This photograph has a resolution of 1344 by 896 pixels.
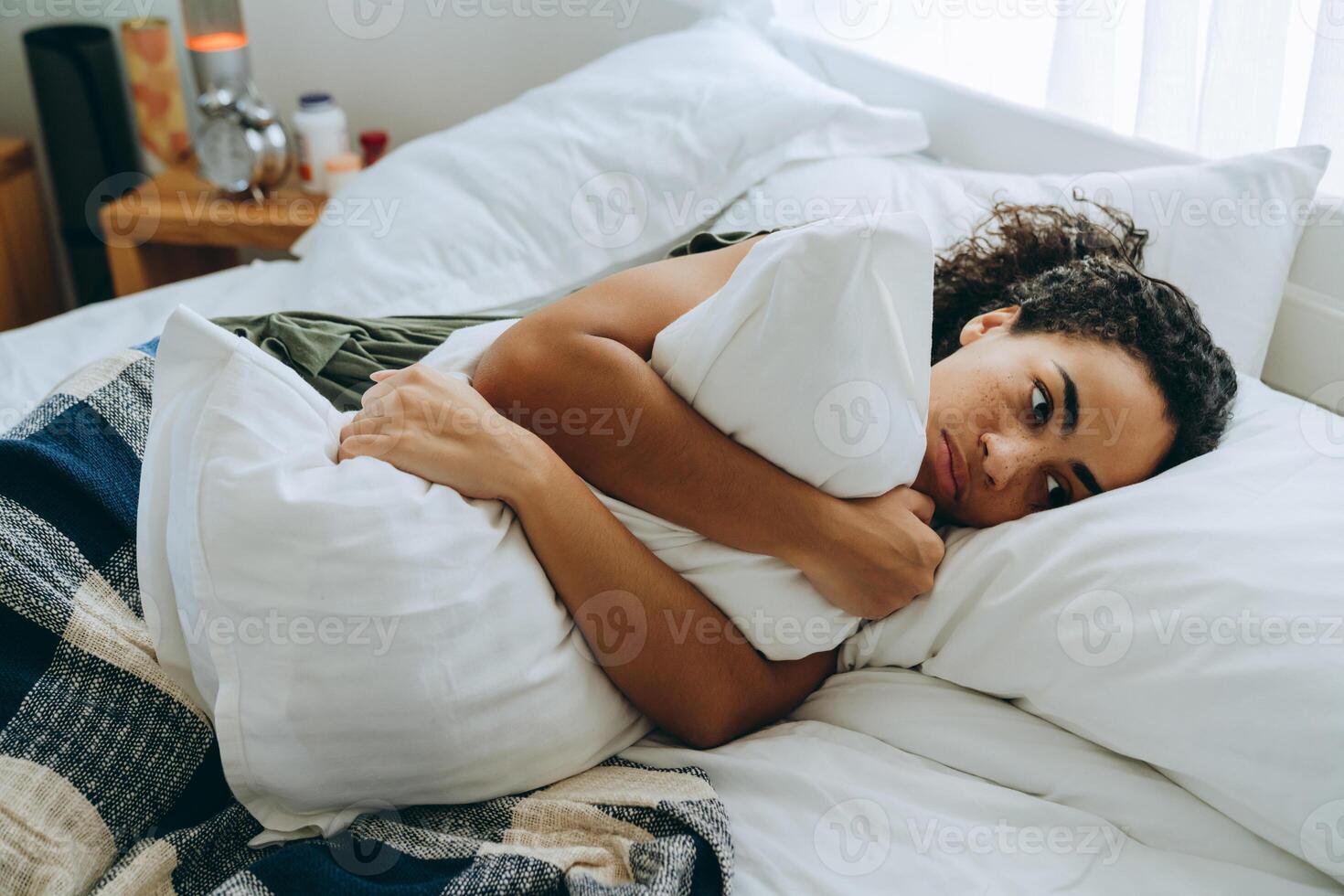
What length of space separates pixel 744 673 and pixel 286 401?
0.45 meters

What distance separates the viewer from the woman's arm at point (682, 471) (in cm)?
91

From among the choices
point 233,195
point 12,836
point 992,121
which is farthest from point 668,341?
point 233,195

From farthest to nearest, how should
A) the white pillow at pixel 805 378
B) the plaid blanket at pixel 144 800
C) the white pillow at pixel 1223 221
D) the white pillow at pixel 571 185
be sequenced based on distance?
the white pillow at pixel 571 185 < the white pillow at pixel 1223 221 < the white pillow at pixel 805 378 < the plaid blanket at pixel 144 800

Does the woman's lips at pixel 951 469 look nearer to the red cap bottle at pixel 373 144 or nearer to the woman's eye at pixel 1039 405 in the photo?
the woman's eye at pixel 1039 405

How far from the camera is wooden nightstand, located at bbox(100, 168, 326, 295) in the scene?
6.53ft

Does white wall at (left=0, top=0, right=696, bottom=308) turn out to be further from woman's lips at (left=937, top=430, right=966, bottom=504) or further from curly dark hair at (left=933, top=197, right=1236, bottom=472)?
woman's lips at (left=937, top=430, right=966, bottom=504)

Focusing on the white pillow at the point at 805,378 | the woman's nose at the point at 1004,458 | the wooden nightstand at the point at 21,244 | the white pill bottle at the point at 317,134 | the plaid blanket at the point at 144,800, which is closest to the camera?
the plaid blanket at the point at 144,800

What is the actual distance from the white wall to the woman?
4.44ft

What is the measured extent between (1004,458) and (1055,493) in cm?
8

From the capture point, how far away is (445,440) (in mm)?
874

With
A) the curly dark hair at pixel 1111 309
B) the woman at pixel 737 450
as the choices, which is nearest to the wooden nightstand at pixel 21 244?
the woman at pixel 737 450

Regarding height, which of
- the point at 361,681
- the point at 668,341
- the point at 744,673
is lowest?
the point at 744,673

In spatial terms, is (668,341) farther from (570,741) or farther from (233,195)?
(233,195)

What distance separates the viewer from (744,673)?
0.93m
